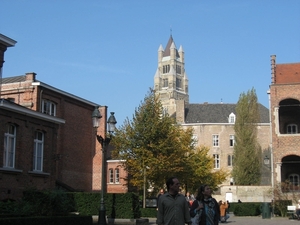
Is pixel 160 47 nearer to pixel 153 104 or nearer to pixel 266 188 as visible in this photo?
pixel 266 188

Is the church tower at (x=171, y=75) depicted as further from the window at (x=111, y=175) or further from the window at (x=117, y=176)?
the window at (x=117, y=176)

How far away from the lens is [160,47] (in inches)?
6875

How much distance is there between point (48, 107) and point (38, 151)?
548 inches

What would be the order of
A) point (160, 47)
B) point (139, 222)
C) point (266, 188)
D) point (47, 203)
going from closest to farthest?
point (47, 203) → point (139, 222) → point (266, 188) → point (160, 47)

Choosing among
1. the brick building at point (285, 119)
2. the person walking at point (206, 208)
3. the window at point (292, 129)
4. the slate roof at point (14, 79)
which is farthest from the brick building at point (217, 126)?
the person walking at point (206, 208)

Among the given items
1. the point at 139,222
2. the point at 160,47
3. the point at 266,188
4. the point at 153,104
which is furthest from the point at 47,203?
the point at 160,47

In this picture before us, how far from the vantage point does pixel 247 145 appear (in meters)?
62.4

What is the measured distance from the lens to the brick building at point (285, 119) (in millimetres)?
43625

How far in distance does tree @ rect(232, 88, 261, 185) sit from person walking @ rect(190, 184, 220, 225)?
5225 cm

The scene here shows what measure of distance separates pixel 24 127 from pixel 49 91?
14843mm

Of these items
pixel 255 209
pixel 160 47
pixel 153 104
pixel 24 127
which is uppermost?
pixel 160 47

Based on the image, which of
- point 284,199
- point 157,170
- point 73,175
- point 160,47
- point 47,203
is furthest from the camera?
point 160,47

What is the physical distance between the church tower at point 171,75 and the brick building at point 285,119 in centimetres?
11061

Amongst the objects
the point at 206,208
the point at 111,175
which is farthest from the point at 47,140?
the point at 111,175
